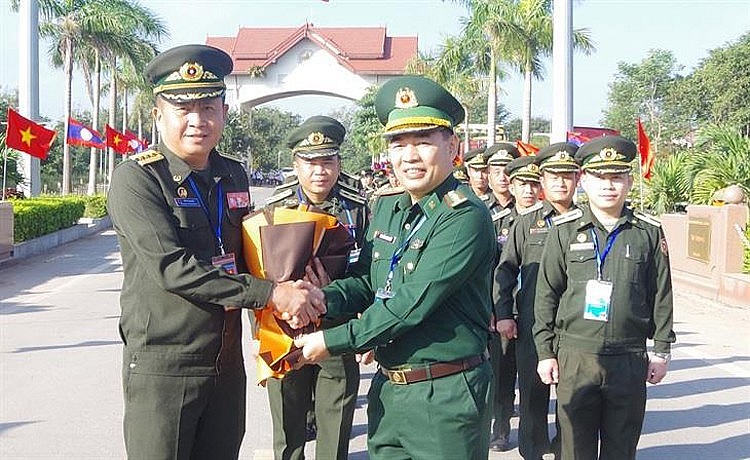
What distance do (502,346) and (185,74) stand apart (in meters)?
3.37

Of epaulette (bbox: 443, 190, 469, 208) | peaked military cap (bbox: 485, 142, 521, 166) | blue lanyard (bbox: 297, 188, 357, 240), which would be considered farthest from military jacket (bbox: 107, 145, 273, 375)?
peaked military cap (bbox: 485, 142, 521, 166)

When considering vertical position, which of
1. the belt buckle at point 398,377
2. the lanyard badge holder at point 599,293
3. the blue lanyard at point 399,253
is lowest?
the belt buckle at point 398,377

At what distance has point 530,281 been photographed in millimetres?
4996

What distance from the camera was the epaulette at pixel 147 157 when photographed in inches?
113

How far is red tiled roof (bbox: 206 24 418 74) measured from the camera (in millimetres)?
59406

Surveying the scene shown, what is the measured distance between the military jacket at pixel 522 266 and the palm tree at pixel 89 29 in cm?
2177

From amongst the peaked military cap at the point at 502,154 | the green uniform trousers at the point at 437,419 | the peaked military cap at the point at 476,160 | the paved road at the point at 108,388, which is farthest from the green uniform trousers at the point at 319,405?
the peaked military cap at the point at 476,160

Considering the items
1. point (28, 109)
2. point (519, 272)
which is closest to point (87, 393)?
point (519, 272)

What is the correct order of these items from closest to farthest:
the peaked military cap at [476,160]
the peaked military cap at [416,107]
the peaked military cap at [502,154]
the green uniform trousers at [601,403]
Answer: the peaked military cap at [416,107] → the green uniform trousers at [601,403] → the peaked military cap at [502,154] → the peaked military cap at [476,160]

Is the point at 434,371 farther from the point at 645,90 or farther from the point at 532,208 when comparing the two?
the point at 645,90

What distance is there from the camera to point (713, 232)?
12.1 metres

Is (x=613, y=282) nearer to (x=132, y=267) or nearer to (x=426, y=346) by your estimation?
(x=426, y=346)

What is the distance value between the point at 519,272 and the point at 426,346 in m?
2.50

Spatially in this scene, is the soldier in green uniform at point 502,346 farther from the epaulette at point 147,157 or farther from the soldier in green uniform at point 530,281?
the epaulette at point 147,157
